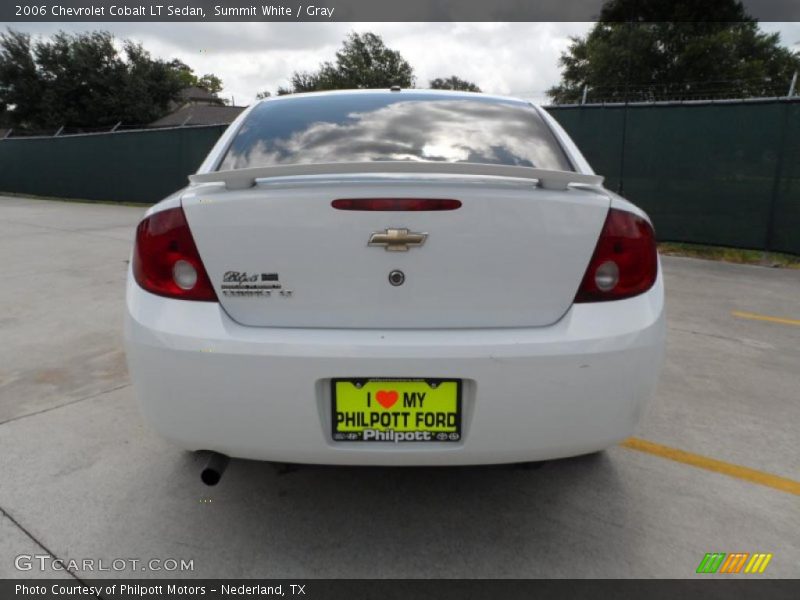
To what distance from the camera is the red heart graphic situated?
68.6 inches

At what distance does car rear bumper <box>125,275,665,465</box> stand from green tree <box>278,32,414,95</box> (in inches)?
2294

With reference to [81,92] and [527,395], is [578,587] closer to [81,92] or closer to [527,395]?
[527,395]

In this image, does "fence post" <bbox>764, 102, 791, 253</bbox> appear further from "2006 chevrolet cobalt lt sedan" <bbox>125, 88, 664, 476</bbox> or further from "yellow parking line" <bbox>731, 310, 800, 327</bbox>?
"2006 chevrolet cobalt lt sedan" <bbox>125, 88, 664, 476</bbox>

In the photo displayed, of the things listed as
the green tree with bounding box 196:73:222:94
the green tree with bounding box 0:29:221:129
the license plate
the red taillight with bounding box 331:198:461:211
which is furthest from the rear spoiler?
the green tree with bounding box 196:73:222:94

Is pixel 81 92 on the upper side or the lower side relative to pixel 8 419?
upper

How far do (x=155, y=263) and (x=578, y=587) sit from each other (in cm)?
166

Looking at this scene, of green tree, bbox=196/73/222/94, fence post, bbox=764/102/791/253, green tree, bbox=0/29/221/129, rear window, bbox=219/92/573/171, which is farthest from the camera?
green tree, bbox=196/73/222/94

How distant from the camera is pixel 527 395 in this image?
68.0 inches

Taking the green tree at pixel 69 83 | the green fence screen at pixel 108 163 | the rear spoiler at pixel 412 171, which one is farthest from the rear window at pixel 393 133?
the green tree at pixel 69 83

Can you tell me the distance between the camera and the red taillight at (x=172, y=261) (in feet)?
5.97

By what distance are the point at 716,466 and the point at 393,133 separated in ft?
6.46

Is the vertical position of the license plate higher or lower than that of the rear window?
lower

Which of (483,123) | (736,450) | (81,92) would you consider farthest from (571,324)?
(81,92)
